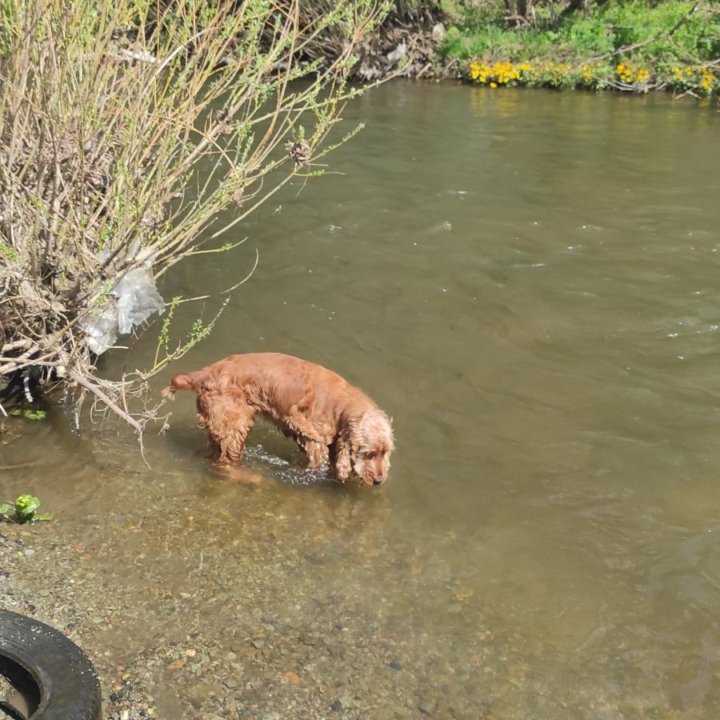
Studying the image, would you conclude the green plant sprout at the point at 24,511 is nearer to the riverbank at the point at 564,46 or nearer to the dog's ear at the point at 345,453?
the dog's ear at the point at 345,453

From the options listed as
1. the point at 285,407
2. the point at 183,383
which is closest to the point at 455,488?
the point at 285,407

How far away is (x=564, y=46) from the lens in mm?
21828

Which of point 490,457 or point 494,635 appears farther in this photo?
point 490,457

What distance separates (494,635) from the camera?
4.57 metres

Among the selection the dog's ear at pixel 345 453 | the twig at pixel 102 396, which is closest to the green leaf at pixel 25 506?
the twig at pixel 102 396

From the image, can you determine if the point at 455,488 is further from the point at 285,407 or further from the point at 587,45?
the point at 587,45

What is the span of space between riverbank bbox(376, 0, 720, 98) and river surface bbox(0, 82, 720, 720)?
31.0ft

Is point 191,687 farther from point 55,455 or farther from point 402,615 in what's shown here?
point 55,455

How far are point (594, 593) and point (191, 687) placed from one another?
226cm

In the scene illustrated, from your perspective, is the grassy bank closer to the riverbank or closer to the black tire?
the riverbank

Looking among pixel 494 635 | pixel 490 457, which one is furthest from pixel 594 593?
pixel 490 457

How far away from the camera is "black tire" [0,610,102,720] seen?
3602 mm

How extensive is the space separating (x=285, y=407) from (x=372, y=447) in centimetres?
68

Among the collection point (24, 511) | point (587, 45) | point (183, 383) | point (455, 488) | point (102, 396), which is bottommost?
point (455, 488)
